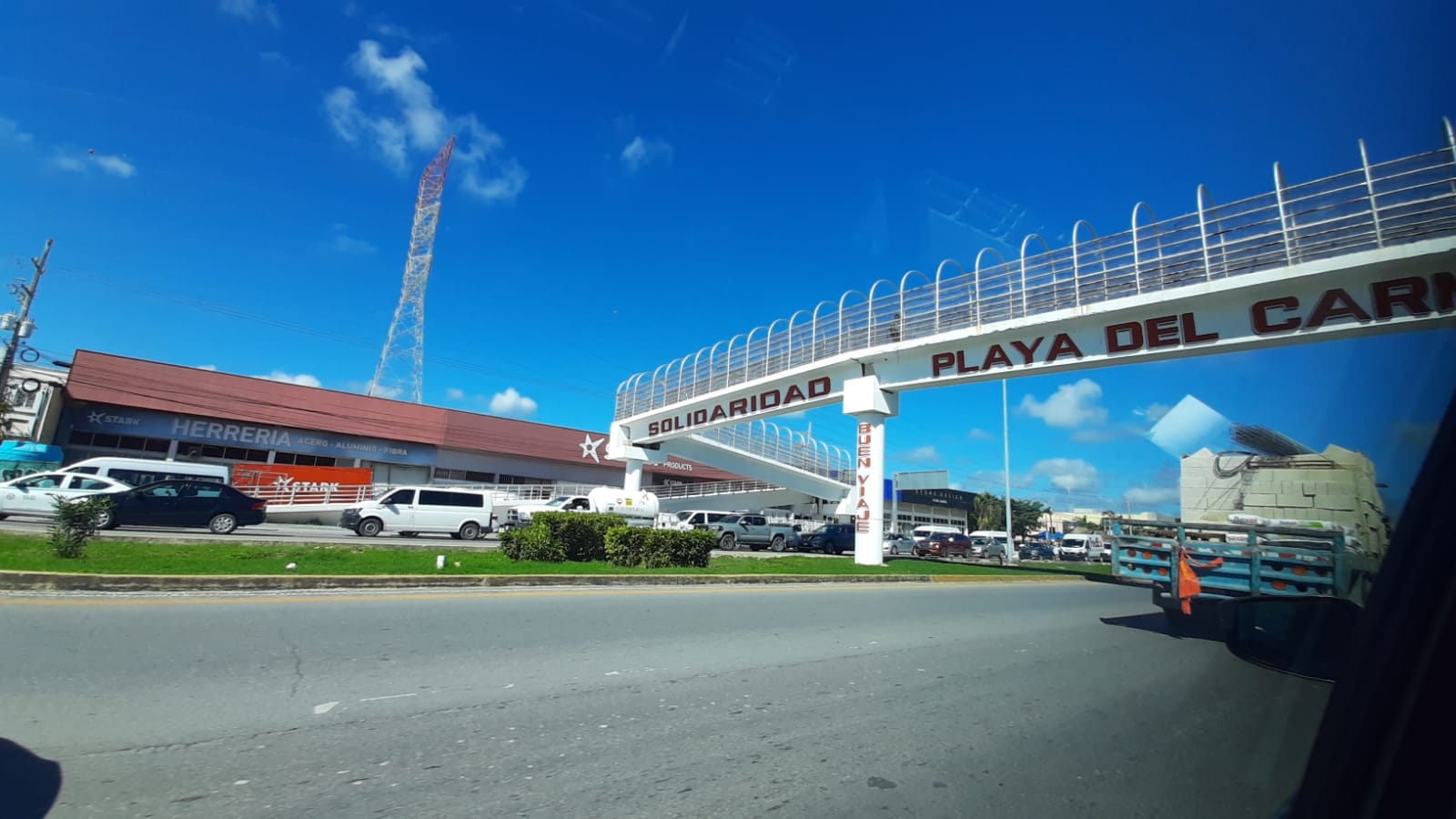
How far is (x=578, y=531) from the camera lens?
52.7 feet

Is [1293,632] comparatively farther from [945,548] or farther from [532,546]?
[945,548]

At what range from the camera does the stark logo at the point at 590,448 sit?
153 ft

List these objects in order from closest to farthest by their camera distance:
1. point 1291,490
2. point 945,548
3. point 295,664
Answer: point 1291,490
point 295,664
point 945,548

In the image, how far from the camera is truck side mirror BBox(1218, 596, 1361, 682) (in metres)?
2.22

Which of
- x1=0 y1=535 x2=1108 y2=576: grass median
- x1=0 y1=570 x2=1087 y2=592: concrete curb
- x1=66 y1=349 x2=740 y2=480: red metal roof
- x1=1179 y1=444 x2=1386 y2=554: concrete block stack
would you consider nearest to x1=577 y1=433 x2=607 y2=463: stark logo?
x1=66 y1=349 x2=740 y2=480: red metal roof

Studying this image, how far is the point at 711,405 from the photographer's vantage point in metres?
30.5

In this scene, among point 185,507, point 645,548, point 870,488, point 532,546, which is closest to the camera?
point 532,546

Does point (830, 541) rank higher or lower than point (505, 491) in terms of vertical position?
lower

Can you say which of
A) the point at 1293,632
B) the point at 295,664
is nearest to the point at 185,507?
the point at 295,664

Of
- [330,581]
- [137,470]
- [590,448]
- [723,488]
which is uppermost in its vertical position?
[590,448]

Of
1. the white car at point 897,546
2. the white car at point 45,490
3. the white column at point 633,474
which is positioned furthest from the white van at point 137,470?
the white car at point 897,546

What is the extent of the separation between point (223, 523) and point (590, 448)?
91.9 ft

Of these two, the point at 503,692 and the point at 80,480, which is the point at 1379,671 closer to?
the point at 503,692

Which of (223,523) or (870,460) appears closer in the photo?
(223,523)
